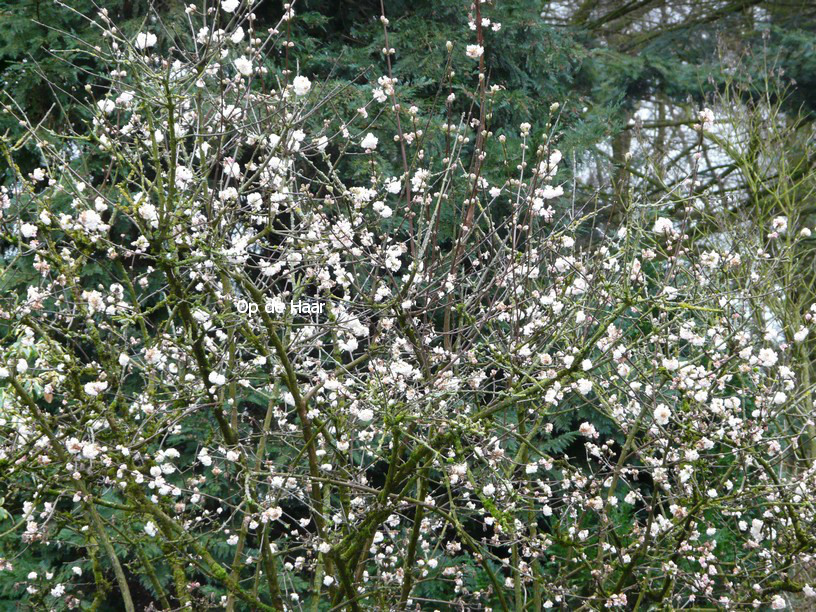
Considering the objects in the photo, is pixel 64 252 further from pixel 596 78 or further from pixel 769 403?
pixel 596 78

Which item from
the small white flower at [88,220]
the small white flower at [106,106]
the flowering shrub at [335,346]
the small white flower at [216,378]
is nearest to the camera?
the small white flower at [88,220]

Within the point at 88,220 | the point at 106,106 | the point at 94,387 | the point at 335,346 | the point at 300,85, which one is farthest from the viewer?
the point at 335,346

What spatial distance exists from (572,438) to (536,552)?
103 inches

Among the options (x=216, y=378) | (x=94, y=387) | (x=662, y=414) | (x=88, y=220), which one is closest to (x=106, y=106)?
(x=88, y=220)

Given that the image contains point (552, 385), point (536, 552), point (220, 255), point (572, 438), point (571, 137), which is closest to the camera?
point (220, 255)

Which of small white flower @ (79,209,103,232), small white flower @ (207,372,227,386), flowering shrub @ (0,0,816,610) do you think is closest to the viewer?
small white flower @ (79,209,103,232)

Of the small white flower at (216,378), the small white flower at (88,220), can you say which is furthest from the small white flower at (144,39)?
the small white flower at (216,378)

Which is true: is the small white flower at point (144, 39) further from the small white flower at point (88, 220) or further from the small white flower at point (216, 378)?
the small white flower at point (216, 378)

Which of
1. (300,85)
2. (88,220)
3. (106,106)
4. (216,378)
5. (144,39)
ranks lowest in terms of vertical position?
(216,378)

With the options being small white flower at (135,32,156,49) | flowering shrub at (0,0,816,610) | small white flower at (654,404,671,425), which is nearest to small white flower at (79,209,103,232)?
flowering shrub at (0,0,816,610)

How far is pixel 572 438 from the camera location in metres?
6.02

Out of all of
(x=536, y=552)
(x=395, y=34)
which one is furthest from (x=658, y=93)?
(x=536, y=552)

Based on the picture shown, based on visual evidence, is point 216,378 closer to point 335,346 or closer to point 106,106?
point 335,346

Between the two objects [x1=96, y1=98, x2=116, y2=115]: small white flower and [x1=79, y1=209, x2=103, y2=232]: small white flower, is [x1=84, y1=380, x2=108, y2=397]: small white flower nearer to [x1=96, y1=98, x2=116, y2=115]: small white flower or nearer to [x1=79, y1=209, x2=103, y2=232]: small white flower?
[x1=79, y1=209, x2=103, y2=232]: small white flower
